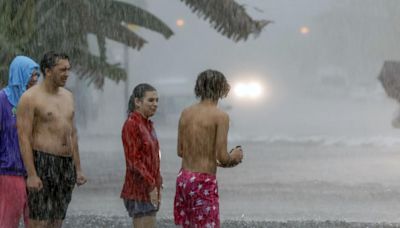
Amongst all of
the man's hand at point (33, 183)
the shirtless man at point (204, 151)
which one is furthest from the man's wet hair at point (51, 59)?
the shirtless man at point (204, 151)

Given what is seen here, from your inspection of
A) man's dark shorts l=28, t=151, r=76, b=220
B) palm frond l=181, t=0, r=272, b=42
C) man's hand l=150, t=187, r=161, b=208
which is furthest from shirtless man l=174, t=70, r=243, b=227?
palm frond l=181, t=0, r=272, b=42

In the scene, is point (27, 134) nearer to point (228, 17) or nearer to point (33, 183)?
point (33, 183)

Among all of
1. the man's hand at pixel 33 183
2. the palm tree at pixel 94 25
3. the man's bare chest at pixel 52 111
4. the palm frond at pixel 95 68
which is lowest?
the man's hand at pixel 33 183

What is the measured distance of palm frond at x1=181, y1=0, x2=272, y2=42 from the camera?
1251 cm

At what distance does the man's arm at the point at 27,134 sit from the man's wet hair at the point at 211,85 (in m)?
1.03

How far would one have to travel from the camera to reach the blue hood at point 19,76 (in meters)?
5.94

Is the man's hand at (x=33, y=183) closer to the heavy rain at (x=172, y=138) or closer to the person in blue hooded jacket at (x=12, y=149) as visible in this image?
the heavy rain at (x=172, y=138)

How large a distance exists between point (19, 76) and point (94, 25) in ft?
23.7

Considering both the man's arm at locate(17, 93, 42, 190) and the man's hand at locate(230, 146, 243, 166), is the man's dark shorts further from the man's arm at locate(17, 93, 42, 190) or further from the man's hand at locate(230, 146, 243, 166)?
the man's hand at locate(230, 146, 243, 166)

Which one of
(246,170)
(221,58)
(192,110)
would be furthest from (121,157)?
(221,58)

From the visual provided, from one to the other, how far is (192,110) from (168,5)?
99.1m

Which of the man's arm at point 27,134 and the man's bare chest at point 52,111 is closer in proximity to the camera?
the man's arm at point 27,134

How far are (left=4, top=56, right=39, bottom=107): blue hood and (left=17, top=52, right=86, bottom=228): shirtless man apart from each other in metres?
0.09

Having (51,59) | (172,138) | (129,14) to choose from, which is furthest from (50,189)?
(172,138)
